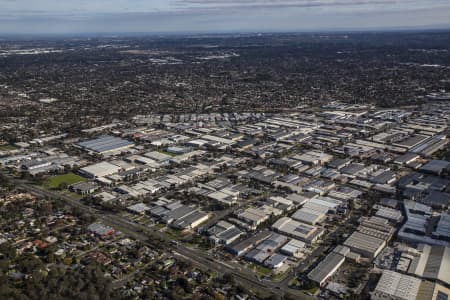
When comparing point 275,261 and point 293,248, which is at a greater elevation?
point 293,248

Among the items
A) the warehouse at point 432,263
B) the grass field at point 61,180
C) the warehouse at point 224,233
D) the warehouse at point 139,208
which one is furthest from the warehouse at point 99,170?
the warehouse at point 432,263

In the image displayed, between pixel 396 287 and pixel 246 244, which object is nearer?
pixel 396 287

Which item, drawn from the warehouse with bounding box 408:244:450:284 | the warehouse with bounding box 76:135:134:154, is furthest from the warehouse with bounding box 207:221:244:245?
the warehouse with bounding box 76:135:134:154

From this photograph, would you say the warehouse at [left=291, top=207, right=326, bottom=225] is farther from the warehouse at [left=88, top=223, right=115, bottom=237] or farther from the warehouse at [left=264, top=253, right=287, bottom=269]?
the warehouse at [left=88, top=223, right=115, bottom=237]

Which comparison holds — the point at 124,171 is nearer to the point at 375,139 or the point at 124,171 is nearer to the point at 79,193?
the point at 79,193

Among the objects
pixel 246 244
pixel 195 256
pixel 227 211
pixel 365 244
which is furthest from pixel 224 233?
pixel 365 244

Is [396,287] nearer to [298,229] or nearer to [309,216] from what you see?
[298,229]
